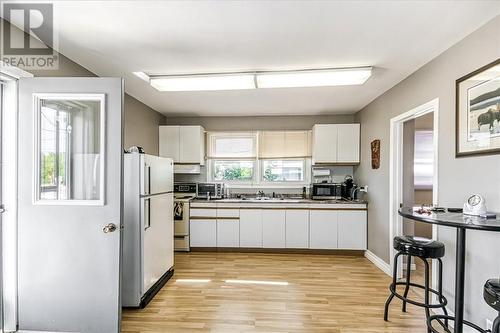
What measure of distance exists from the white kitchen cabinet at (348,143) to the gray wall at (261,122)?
15.5 inches

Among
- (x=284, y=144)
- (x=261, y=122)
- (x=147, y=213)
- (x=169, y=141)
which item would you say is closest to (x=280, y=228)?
(x=284, y=144)

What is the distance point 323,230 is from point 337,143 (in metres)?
1.48

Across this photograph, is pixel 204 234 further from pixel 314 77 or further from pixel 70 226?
pixel 314 77

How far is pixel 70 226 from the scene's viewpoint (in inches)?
80.8

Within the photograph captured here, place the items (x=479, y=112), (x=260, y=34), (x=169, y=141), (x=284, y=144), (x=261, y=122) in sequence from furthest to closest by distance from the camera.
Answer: (x=261, y=122), (x=284, y=144), (x=169, y=141), (x=260, y=34), (x=479, y=112)

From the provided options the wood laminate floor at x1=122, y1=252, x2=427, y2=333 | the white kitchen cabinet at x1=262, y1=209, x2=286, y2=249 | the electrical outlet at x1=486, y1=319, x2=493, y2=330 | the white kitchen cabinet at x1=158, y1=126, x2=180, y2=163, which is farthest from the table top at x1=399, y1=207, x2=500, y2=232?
the white kitchen cabinet at x1=158, y1=126, x2=180, y2=163

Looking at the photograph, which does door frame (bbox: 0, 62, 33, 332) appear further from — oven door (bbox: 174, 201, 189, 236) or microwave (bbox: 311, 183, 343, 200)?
microwave (bbox: 311, 183, 343, 200)

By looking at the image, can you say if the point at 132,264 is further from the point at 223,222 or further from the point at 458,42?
the point at 458,42

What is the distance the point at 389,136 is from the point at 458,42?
4.56 feet

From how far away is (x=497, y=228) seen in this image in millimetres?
1359

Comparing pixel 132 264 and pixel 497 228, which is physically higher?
pixel 497 228

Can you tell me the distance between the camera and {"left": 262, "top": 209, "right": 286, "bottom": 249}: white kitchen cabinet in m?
4.21

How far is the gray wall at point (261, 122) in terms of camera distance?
486 centimetres

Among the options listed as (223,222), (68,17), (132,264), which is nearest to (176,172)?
(223,222)
